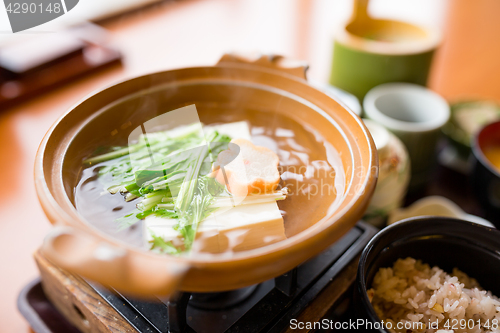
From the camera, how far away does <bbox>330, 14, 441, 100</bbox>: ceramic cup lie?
1740 millimetres

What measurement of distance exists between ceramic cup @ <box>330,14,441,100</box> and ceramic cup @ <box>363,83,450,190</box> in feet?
0.23

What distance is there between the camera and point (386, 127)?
1.54 metres

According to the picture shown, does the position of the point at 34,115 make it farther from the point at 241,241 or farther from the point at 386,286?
the point at 386,286

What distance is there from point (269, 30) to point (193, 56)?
2.10 ft

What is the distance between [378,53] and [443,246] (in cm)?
102

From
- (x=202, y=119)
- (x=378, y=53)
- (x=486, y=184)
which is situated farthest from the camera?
(x=378, y=53)

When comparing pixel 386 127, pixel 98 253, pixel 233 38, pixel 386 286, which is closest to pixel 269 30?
pixel 233 38

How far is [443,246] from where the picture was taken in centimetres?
101

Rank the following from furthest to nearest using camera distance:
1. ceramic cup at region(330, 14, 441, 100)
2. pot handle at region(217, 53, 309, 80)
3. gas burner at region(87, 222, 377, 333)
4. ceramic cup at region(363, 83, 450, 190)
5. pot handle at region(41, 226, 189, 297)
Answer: ceramic cup at region(330, 14, 441, 100) < ceramic cup at region(363, 83, 450, 190) < pot handle at region(217, 53, 309, 80) < gas burner at region(87, 222, 377, 333) < pot handle at region(41, 226, 189, 297)

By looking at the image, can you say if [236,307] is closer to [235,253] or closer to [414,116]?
[235,253]

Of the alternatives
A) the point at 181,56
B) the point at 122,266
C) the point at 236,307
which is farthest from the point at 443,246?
the point at 181,56

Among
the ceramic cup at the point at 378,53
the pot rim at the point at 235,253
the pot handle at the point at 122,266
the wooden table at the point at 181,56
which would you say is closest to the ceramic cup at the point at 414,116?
the ceramic cup at the point at 378,53

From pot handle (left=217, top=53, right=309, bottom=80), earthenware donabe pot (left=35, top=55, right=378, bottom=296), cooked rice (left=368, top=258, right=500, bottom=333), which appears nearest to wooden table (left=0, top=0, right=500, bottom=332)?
earthenware donabe pot (left=35, top=55, right=378, bottom=296)

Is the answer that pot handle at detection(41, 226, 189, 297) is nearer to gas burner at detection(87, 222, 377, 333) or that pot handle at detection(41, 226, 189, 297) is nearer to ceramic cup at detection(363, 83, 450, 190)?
gas burner at detection(87, 222, 377, 333)
